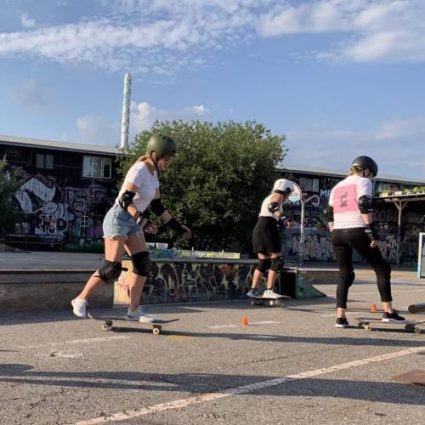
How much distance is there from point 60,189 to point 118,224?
34644 millimetres

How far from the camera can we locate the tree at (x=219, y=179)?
3231cm

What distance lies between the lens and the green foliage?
34.1 m

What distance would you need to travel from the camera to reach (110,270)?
6.21 m

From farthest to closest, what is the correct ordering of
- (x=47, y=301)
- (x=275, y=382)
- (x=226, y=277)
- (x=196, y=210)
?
(x=196, y=210)
(x=226, y=277)
(x=47, y=301)
(x=275, y=382)

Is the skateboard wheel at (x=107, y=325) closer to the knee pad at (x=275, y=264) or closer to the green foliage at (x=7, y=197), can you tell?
the knee pad at (x=275, y=264)

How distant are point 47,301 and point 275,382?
13.9 ft

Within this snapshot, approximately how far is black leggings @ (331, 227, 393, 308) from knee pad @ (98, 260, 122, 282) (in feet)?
9.14

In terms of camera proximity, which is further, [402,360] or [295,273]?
[295,273]

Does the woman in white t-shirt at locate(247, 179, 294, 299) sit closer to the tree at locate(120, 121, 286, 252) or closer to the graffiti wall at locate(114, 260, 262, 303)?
the graffiti wall at locate(114, 260, 262, 303)

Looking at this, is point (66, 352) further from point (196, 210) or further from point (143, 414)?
point (196, 210)

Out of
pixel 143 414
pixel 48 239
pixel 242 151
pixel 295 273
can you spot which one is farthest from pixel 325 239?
pixel 143 414

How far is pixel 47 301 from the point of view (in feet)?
25.8

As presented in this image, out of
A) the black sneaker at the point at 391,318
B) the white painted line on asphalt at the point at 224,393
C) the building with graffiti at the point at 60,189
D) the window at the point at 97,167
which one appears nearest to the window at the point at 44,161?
the building with graffiti at the point at 60,189

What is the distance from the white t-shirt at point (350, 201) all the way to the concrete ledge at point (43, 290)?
3349 millimetres
